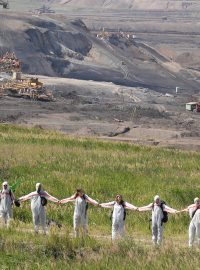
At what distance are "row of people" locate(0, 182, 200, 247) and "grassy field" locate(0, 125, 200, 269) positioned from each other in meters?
0.42

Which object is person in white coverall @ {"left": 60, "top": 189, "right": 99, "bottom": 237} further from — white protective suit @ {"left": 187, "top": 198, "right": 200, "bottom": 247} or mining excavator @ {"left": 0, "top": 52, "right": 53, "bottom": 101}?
mining excavator @ {"left": 0, "top": 52, "right": 53, "bottom": 101}

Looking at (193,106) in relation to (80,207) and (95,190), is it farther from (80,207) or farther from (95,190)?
(80,207)

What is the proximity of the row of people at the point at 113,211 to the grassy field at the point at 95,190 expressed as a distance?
422mm

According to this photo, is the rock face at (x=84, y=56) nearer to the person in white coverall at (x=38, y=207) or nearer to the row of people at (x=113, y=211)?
the row of people at (x=113, y=211)

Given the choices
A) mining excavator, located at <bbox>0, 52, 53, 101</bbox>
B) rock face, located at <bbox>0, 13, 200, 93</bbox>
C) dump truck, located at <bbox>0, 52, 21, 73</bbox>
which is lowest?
mining excavator, located at <bbox>0, 52, 53, 101</bbox>

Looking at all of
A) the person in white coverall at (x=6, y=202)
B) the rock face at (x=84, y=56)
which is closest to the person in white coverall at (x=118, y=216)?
the person in white coverall at (x=6, y=202)

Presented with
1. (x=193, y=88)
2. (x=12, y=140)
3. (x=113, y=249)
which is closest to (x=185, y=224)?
(x=113, y=249)

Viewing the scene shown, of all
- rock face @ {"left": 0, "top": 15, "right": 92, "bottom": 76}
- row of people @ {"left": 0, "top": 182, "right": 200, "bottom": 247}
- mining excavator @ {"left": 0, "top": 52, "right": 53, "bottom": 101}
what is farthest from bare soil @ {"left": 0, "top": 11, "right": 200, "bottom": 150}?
row of people @ {"left": 0, "top": 182, "right": 200, "bottom": 247}

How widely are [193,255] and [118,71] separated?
326 feet

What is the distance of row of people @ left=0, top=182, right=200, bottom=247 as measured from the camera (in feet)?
70.3

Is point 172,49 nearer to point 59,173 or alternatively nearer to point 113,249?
point 59,173

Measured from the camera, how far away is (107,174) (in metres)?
34.5

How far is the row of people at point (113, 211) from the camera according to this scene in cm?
2144

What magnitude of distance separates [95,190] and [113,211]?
8814 millimetres
